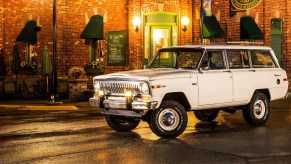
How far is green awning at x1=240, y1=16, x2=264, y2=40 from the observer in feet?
75.5

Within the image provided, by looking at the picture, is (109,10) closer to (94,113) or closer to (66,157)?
(94,113)

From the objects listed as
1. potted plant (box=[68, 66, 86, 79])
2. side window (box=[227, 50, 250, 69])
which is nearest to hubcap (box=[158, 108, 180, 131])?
side window (box=[227, 50, 250, 69])

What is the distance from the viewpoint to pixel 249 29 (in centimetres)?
2308

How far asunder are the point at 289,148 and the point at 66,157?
398cm

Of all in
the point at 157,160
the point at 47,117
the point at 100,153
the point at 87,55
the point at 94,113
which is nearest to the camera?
the point at 157,160

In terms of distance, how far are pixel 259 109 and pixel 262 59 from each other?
1253mm

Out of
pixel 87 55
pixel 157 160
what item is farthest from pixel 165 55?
pixel 87 55

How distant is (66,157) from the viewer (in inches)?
330

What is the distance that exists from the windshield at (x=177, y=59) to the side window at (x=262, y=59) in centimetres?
179

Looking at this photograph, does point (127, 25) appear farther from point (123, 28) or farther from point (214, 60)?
point (214, 60)

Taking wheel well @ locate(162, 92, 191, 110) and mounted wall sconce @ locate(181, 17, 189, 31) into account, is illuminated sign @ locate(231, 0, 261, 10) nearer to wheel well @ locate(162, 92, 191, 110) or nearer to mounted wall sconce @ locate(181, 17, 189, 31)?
mounted wall sconce @ locate(181, 17, 189, 31)

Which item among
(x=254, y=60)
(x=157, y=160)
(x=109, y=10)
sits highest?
(x=109, y=10)

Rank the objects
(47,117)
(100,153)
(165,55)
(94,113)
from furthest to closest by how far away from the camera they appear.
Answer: (94,113) < (47,117) < (165,55) < (100,153)

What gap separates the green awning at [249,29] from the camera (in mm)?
23016
